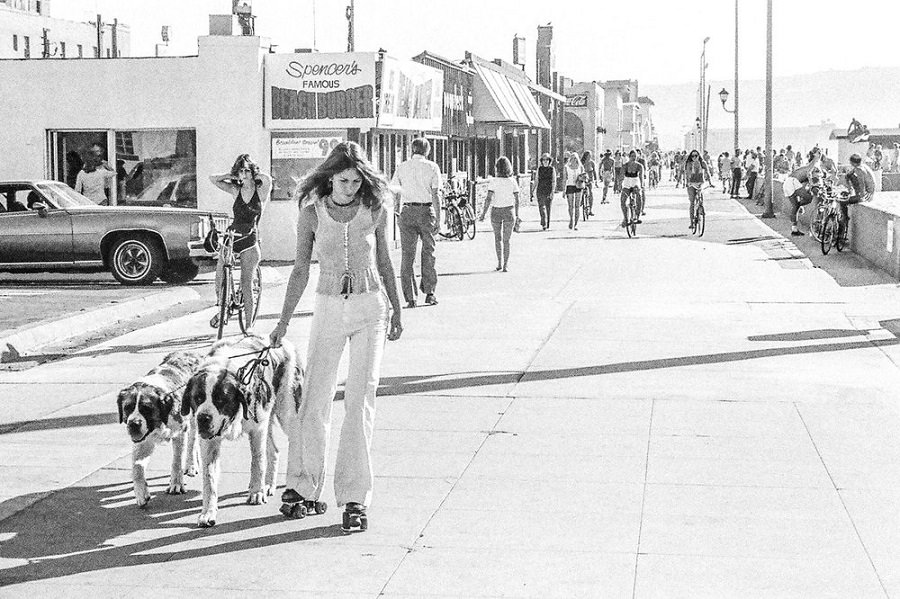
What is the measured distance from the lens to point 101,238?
18.9 meters

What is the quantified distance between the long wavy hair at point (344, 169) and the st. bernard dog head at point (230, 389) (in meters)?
0.85

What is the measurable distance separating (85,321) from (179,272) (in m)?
4.62

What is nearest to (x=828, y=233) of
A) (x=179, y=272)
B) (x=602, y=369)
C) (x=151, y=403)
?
(x=179, y=272)

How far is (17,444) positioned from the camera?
889 cm

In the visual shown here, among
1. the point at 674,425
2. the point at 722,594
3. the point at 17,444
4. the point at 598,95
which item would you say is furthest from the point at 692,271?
the point at 598,95

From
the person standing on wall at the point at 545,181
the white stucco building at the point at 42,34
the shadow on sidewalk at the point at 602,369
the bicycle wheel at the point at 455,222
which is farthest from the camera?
the white stucco building at the point at 42,34

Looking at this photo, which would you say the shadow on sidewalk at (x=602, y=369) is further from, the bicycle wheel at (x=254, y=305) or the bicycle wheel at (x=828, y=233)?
the bicycle wheel at (x=828, y=233)

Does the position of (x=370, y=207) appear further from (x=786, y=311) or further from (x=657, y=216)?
(x=657, y=216)

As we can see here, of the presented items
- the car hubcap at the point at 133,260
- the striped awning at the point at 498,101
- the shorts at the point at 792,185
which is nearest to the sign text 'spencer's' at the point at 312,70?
the car hubcap at the point at 133,260

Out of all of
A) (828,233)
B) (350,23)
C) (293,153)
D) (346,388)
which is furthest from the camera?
(350,23)

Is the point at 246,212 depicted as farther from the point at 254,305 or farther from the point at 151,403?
the point at 151,403

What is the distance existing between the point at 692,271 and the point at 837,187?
6.04 metres

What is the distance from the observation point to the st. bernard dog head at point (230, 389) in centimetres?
673

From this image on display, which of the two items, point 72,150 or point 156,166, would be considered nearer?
point 156,166
